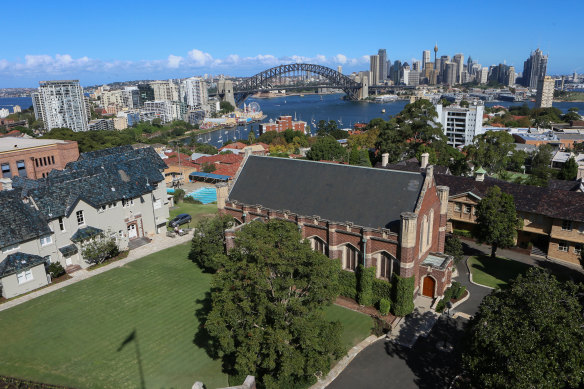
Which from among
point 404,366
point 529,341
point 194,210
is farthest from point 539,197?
point 194,210

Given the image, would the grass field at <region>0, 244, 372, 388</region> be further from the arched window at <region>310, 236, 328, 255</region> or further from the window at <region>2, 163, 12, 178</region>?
the window at <region>2, 163, 12, 178</region>

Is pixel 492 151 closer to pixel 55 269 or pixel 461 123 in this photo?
pixel 461 123

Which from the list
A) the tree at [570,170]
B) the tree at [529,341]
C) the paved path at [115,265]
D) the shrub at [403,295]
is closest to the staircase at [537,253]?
the shrub at [403,295]

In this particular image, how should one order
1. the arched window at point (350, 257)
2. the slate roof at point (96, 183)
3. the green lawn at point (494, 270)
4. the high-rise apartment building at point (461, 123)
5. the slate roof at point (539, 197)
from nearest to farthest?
the arched window at point (350, 257)
the green lawn at point (494, 270)
the slate roof at point (539, 197)
the slate roof at point (96, 183)
the high-rise apartment building at point (461, 123)

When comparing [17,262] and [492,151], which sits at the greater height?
[492,151]

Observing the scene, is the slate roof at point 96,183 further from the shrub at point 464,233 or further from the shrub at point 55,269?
the shrub at point 464,233

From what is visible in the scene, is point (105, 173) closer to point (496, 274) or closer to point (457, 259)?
point (457, 259)

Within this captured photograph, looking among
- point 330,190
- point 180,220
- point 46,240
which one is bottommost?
point 180,220

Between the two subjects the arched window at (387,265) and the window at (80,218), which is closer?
the arched window at (387,265)
